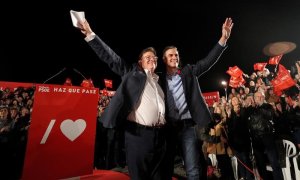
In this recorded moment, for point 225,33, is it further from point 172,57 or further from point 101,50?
point 101,50

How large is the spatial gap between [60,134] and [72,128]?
25cm

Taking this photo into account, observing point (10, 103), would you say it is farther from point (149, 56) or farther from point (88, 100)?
point (149, 56)

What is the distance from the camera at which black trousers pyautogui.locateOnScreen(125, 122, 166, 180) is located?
2.52 m

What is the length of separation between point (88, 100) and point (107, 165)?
3.74 m

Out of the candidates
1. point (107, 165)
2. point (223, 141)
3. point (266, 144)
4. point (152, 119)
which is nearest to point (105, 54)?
point (152, 119)

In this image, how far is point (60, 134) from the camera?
452cm

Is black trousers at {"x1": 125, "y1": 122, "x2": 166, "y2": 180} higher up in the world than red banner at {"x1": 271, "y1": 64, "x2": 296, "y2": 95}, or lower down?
lower down

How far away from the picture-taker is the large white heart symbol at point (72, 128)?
15.1 ft

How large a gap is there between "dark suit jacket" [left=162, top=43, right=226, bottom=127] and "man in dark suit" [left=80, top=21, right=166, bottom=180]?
279 millimetres

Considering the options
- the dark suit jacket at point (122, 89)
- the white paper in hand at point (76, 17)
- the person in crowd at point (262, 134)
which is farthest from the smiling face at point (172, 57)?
the person in crowd at point (262, 134)

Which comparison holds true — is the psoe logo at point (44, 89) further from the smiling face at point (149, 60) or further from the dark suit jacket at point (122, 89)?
the smiling face at point (149, 60)

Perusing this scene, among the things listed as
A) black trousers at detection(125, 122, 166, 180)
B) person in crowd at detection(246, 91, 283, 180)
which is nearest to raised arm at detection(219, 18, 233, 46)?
black trousers at detection(125, 122, 166, 180)

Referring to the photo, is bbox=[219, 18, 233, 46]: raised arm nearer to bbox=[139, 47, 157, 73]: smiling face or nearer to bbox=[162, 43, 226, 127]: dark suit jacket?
bbox=[162, 43, 226, 127]: dark suit jacket

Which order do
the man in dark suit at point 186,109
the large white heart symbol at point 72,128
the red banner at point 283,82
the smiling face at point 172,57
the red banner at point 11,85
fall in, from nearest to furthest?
the man in dark suit at point 186,109
the smiling face at point 172,57
the large white heart symbol at point 72,128
the red banner at point 283,82
the red banner at point 11,85
